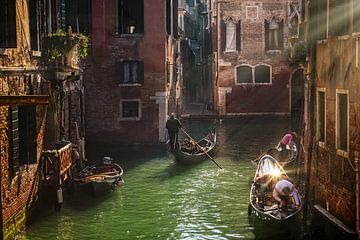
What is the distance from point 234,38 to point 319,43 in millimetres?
20152

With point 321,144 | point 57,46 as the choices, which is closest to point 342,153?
point 321,144

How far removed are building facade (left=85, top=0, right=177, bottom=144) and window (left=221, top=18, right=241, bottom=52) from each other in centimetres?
935

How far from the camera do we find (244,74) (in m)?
30.8

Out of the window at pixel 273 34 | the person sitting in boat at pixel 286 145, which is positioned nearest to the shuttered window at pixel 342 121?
the person sitting in boat at pixel 286 145

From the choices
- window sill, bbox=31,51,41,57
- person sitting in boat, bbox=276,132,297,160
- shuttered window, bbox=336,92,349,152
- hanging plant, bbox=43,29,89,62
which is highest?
hanging plant, bbox=43,29,89,62

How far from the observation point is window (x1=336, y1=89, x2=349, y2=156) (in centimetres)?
931

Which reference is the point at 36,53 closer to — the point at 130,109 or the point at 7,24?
the point at 7,24

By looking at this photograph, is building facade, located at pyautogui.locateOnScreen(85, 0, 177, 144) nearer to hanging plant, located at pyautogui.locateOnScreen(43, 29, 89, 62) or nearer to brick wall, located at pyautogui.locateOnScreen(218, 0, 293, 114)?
hanging plant, located at pyautogui.locateOnScreen(43, 29, 89, 62)

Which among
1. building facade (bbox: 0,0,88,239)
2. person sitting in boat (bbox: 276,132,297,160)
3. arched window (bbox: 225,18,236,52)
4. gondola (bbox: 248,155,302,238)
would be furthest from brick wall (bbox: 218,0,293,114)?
gondola (bbox: 248,155,302,238)

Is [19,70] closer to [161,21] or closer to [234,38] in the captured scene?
[161,21]

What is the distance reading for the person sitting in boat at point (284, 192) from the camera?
9875 mm

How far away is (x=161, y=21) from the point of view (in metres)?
20.6

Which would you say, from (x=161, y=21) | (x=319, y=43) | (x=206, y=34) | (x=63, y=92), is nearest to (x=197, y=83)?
(x=206, y=34)

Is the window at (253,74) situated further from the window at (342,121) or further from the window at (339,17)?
the window at (342,121)
